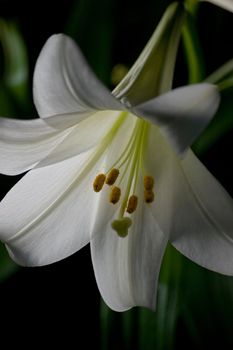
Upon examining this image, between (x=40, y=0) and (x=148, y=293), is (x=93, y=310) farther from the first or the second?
(x=40, y=0)

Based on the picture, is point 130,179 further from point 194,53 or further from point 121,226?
point 194,53

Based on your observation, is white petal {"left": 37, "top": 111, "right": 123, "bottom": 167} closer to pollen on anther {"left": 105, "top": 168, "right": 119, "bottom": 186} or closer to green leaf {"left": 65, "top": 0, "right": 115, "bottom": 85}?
pollen on anther {"left": 105, "top": 168, "right": 119, "bottom": 186}

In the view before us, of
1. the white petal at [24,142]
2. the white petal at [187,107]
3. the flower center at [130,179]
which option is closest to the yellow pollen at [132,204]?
the flower center at [130,179]

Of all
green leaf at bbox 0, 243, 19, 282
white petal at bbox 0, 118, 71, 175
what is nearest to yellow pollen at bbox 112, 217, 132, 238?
white petal at bbox 0, 118, 71, 175

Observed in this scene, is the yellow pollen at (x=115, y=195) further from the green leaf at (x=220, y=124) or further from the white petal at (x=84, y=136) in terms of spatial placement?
the green leaf at (x=220, y=124)

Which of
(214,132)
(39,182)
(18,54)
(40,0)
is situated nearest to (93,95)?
(39,182)

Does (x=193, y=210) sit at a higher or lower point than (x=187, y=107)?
lower

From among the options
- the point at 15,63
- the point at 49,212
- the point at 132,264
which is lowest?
the point at 132,264

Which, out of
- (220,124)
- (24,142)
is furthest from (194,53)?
(24,142)
